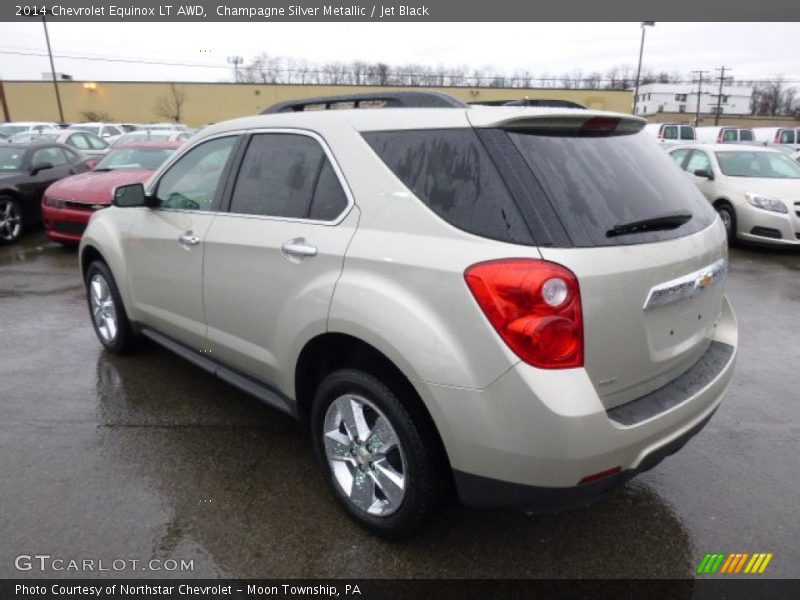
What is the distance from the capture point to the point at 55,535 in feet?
8.53

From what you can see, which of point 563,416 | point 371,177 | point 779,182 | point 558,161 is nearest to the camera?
point 563,416

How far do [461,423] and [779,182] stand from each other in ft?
29.5

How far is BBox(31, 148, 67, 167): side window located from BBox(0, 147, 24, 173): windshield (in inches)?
8.3

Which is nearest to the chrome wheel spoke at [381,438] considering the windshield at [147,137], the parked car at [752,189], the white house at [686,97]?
the parked car at [752,189]

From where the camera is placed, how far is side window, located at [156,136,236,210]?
134 inches

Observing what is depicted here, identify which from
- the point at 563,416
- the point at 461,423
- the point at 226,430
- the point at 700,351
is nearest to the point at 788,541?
the point at 700,351

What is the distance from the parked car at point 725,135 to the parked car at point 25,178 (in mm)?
22508

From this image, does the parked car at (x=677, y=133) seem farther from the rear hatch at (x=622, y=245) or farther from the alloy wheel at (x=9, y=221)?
the rear hatch at (x=622, y=245)

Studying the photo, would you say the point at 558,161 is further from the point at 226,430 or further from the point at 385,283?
the point at 226,430

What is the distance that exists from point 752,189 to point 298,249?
8543mm

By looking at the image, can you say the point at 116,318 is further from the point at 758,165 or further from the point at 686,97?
the point at 686,97

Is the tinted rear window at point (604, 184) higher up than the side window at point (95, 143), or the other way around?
the tinted rear window at point (604, 184)

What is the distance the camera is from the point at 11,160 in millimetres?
9625

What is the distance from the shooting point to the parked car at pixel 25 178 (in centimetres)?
905
